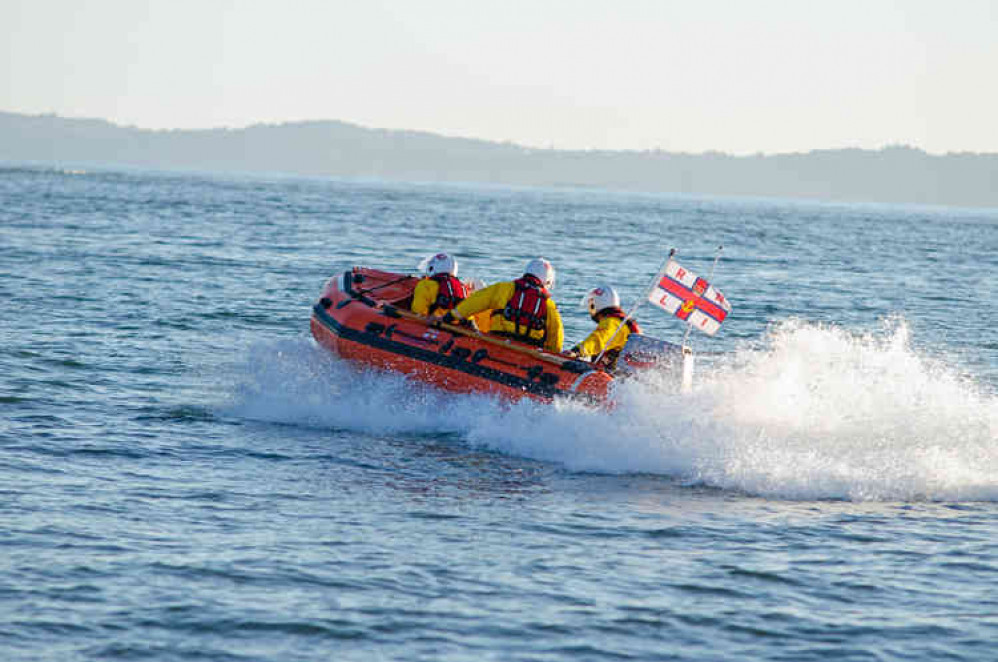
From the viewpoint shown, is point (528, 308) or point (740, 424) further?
point (528, 308)

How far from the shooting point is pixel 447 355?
37.9 ft

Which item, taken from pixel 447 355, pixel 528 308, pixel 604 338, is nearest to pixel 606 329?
pixel 604 338

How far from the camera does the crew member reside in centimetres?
1254

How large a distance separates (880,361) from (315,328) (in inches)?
285

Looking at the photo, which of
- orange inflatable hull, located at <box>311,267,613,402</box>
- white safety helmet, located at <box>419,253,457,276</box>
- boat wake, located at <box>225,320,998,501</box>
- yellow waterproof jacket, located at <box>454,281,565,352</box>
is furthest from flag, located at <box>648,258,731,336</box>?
white safety helmet, located at <box>419,253,457,276</box>

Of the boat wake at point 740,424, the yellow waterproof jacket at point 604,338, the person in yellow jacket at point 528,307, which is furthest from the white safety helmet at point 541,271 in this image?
the boat wake at point 740,424

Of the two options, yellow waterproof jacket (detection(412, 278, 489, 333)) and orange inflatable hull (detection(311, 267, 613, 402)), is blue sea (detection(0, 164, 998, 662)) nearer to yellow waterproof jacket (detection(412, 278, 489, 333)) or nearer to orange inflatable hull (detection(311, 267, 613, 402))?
orange inflatable hull (detection(311, 267, 613, 402))

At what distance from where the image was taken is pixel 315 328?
13.7 metres

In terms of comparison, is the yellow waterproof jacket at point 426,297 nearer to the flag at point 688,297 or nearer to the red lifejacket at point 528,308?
the red lifejacket at point 528,308

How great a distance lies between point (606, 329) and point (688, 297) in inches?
32.4

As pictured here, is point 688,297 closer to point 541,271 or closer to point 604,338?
point 604,338

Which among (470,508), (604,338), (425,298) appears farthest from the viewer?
(425,298)

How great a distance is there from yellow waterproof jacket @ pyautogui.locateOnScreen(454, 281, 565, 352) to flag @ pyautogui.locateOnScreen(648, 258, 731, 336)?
3.48 ft

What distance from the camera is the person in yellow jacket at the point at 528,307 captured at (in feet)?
37.9
